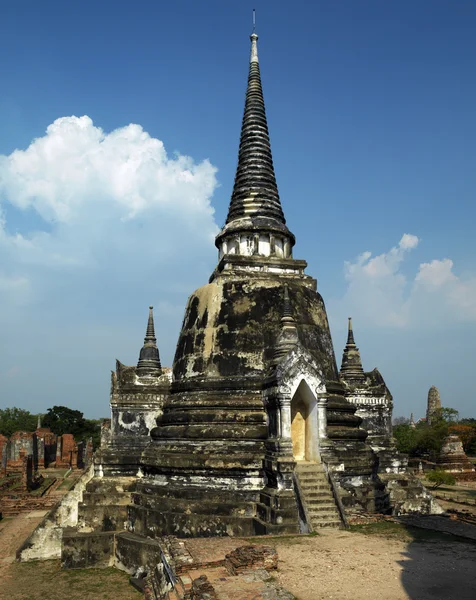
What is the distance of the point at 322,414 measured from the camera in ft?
45.0

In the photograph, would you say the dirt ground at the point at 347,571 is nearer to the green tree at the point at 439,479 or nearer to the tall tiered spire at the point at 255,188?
the tall tiered spire at the point at 255,188

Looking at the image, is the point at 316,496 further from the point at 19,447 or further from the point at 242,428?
the point at 19,447

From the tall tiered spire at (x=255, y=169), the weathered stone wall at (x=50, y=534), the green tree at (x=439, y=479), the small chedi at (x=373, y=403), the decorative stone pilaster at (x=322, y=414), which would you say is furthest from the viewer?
the green tree at (x=439, y=479)

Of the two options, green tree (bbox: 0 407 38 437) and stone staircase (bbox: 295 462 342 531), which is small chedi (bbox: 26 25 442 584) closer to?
stone staircase (bbox: 295 462 342 531)

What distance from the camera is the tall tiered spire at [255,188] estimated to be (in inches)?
717

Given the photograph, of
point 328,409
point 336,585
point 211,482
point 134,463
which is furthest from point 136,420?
point 336,585

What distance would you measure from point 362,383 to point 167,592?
13900 millimetres

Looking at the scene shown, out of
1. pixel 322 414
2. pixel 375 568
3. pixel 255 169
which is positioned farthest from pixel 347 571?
pixel 255 169

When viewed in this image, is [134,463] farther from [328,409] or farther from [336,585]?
[336,585]

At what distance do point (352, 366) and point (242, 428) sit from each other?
8455mm

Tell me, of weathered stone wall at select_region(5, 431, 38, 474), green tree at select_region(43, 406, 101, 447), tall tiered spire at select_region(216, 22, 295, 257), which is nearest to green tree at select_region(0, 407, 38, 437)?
green tree at select_region(43, 406, 101, 447)

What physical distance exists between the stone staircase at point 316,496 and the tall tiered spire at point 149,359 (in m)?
6.45

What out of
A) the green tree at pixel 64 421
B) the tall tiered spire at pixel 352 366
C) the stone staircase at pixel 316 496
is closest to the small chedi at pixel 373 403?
the tall tiered spire at pixel 352 366

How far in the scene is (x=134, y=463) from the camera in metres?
16.4
